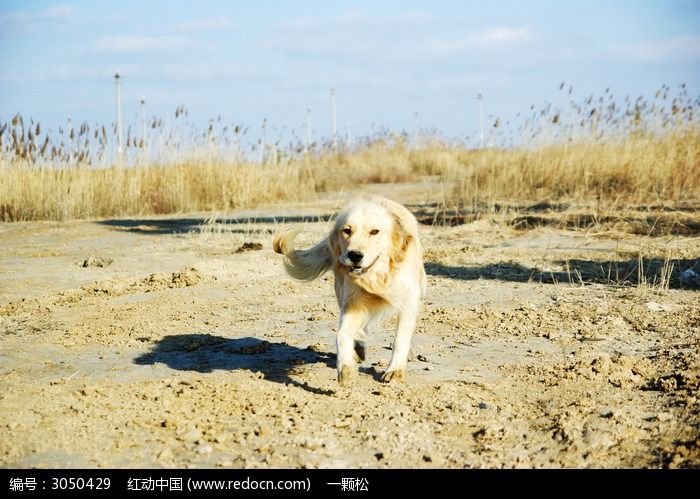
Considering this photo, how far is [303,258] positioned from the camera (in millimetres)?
5203

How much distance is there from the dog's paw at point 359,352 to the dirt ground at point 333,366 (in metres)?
0.08

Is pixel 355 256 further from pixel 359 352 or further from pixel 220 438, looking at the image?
pixel 220 438

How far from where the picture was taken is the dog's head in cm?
413

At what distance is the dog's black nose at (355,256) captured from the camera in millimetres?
4074

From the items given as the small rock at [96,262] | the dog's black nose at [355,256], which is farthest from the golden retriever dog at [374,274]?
the small rock at [96,262]

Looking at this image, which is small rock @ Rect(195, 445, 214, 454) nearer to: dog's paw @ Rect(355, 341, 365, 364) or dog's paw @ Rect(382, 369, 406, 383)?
dog's paw @ Rect(382, 369, 406, 383)

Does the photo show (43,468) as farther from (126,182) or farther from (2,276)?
(126,182)

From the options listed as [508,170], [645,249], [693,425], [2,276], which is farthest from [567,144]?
[693,425]

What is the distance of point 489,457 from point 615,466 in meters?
0.49

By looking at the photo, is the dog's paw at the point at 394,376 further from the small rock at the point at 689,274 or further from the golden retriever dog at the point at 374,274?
the small rock at the point at 689,274

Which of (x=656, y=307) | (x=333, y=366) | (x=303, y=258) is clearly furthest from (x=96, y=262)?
(x=656, y=307)

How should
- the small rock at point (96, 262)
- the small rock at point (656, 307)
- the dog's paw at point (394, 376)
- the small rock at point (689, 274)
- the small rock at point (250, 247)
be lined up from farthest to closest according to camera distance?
the small rock at point (250, 247) < the small rock at point (96, 262) < the small rock at point (689, 274) < the small rock at point (656, 307) < the dog's paw at point (394, 376)

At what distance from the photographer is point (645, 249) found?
8.20 meters

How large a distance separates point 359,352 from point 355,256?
2.60 feet
